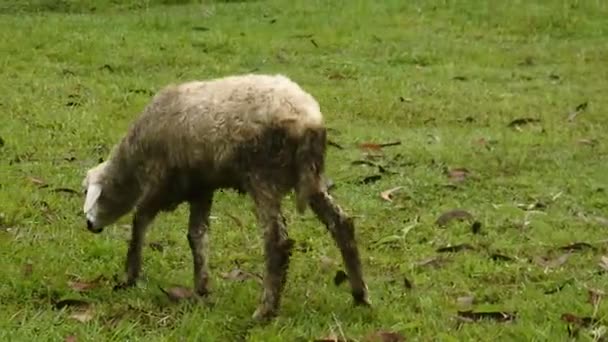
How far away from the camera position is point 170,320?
616cm

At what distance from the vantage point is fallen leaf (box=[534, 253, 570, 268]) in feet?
24.0

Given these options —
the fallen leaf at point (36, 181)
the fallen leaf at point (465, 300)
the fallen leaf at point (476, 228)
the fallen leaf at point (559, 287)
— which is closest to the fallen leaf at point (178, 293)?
the fallen leaf at point (465, 300)

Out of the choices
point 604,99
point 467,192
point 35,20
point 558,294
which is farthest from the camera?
point 35,20

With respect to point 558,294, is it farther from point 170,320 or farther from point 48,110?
point 48,110

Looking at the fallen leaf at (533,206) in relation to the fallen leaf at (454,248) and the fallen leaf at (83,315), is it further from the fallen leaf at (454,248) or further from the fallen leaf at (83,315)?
the fallen leaf at (83,315)

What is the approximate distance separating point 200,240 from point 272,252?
85 cm

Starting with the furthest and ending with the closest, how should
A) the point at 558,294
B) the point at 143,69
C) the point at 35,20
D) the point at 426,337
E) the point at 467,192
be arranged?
the point at 35,20, the point at 143,69, the point at 467,192, the point at 558,294, the point at 426,337

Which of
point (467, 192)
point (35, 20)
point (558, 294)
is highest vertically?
point (558, 294)

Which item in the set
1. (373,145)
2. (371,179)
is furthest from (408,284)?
(373,145)

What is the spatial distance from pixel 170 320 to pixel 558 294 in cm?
217

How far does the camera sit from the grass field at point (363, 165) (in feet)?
20.7

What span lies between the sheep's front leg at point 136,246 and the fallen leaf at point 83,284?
0.15m

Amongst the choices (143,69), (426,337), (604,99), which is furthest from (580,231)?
(143,69)

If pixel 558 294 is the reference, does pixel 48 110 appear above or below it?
below
